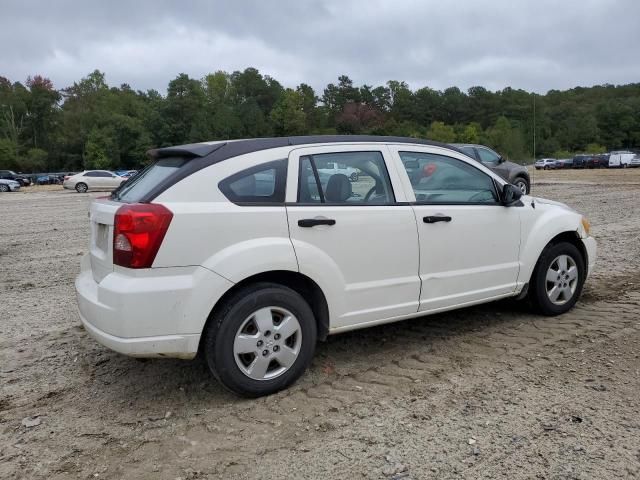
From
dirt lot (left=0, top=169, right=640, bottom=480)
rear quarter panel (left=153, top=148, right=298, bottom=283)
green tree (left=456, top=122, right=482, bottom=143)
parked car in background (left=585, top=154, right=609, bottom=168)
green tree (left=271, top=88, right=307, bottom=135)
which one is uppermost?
green tree (left=271, top=88, right=307, bottom=135)

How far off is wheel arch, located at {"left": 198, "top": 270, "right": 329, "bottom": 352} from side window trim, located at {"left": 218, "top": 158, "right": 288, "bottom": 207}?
45 centimetres

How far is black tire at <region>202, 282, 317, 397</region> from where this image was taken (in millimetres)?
3322

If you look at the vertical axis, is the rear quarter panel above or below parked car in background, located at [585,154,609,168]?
below

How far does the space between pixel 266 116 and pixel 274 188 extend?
367 ft

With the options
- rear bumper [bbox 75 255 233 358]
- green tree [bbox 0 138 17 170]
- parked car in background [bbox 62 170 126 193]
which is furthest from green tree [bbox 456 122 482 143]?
rear bumper [bbox 75 255 233 358]

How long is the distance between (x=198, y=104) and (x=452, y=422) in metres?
97.4

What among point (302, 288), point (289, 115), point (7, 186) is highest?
point (289, 115)

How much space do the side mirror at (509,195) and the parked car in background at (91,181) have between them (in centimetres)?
3199

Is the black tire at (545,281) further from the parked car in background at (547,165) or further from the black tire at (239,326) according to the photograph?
the parked car in background at (547,165)

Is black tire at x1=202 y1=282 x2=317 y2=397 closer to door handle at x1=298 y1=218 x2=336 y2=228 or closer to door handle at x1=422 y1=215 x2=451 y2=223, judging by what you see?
door handle at x1=298 y1=218 x2=336 y2=228

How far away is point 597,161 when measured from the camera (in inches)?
2170

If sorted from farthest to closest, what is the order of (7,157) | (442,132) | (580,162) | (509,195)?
(442,132) < (7,157) < (580,162) < (509,195)

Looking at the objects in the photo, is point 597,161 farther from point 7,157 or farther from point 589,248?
point 7,157

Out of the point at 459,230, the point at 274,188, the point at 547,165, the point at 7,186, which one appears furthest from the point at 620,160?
the point at 274,188
